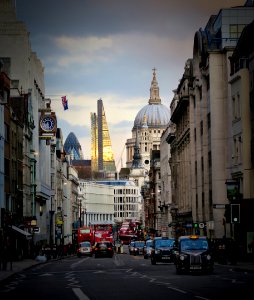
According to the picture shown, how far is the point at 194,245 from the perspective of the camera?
4734 centimetres

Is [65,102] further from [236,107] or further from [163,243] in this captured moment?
[163,243]

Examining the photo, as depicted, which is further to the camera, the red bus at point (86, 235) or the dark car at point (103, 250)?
the red bus at point (86, 235)

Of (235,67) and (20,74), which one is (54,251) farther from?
(235,67)

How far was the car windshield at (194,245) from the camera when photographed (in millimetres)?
47094

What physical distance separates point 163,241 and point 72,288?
34217mm

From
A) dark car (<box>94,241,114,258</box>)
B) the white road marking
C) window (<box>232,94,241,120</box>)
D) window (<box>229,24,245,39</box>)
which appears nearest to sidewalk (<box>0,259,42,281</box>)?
the white road marking

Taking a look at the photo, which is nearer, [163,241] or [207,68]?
[163,241]

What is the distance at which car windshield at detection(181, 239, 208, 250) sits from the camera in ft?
155

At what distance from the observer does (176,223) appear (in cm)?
12912

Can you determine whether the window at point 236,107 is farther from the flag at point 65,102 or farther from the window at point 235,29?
the flag at point 65,102

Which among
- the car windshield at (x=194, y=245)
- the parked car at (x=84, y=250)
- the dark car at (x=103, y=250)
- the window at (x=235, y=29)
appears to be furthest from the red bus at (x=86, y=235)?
the car windshield at (x=194, y=245)

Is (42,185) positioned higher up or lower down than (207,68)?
lower down

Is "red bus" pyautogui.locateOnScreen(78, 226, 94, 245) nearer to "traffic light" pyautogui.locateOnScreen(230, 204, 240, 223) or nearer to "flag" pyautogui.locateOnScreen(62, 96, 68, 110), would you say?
"flag" pyautogui.locateOnScreen(62, 96, 68, 110)

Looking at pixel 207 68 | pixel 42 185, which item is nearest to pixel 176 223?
pixel 42 185
